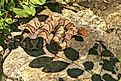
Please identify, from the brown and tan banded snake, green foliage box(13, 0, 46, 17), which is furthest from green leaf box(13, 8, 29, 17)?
the brown and tan banded snake

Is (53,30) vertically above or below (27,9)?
below

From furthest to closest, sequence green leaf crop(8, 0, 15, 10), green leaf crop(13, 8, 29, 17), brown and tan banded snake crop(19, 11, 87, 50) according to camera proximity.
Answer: brown and tan banded snake crop(19, 11, 87, 50)
green leaf crop(8, 0, 15, 10)
green leaf crop(13, 8, 29, 17)

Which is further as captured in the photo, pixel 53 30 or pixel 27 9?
pixel 53 30

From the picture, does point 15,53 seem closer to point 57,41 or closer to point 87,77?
point 57,41

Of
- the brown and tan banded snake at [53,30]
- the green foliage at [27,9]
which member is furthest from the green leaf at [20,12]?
the brown and tan banded snake at [53,30]

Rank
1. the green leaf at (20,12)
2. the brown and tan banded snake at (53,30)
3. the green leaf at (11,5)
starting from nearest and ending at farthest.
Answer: the green leaf at (20,12) < the green leaf at (11,5) < the brown and tan banded snake at (53,30)

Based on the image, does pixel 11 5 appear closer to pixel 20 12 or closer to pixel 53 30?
pixel 20 12

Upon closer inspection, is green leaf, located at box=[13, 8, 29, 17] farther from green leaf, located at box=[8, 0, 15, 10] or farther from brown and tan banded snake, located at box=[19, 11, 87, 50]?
brown and tan banded snake, located at box=[19, 11, 87, 50]

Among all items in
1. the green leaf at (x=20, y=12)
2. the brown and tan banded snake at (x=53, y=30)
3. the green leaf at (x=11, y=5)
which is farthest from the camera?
the brown and tan banded snake at (x=53, y=30)

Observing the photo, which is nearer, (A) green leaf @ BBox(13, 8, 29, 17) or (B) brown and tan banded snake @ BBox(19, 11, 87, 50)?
(A) green leaf @ BBox(13, 8, 29, 17)

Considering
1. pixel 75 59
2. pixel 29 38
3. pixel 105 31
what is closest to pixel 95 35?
pixel 105 31

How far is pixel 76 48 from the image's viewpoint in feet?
15.8

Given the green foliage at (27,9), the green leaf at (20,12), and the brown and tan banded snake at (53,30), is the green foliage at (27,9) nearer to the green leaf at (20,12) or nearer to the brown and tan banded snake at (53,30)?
the green leaf at (20,12)

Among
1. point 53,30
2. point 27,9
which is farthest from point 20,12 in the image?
point 53,30
